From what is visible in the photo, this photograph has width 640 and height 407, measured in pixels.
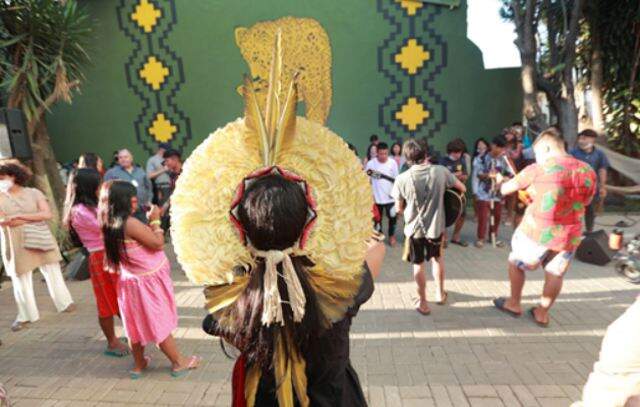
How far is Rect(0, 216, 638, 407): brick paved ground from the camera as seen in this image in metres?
2.79

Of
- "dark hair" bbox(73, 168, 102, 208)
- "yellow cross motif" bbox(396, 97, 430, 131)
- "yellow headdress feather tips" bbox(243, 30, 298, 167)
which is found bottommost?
"dark hair" bbox(73, 168, 102, 208)

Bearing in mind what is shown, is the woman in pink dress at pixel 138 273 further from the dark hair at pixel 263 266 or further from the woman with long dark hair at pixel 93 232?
the dark hair at pixel 263 266

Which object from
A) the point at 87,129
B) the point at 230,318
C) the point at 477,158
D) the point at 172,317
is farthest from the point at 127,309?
the point at 87,129

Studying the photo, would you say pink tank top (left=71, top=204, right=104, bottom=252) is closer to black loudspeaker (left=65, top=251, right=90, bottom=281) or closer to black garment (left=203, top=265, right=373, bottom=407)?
black loudspeaker (left=65, top=251, right=90, bottom=281)

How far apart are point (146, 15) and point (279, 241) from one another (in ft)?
30.8

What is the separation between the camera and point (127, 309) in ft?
9.72

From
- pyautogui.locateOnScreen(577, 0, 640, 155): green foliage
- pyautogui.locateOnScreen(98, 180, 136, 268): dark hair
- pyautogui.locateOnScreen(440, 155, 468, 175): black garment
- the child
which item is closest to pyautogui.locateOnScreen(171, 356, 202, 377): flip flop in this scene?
pyautogui.locateOnScreen(98, 180, 136, 268): dark hair

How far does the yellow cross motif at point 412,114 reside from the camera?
27.2ft

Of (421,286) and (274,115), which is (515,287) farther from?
(274,115)

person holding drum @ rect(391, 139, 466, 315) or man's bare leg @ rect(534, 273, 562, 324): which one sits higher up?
person holding drum @ rect(391, 139, 466, 315)

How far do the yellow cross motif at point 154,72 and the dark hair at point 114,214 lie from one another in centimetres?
695

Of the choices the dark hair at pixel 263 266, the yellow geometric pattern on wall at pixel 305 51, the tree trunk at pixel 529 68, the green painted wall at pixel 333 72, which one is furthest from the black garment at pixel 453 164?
the dark hair at pixel 263 266

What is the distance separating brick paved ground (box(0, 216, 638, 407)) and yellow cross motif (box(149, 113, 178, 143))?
5.18 m

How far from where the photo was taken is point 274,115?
129 centimetres
